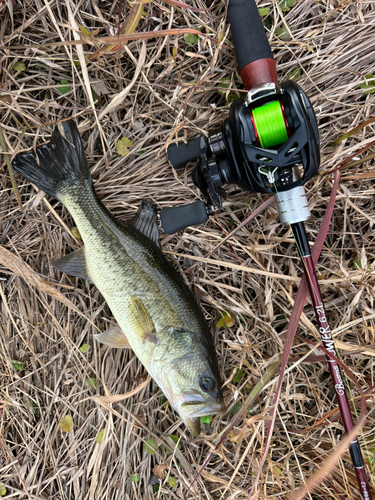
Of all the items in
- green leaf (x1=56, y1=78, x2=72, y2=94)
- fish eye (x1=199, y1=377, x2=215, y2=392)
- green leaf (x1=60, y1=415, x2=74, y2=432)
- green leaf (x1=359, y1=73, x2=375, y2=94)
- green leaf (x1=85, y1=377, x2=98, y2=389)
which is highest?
green leaf (x1=56, y1=78, x2=72, y2=94)

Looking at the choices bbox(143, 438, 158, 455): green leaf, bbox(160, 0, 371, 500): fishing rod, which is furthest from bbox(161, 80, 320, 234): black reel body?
bbox(143, 438, 158, 455): green leaf

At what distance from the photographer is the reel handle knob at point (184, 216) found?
207 cm

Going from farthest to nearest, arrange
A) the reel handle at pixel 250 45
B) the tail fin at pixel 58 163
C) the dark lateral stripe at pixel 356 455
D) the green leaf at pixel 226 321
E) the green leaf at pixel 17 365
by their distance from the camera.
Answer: the green leaf at pixel 17 365, the green leaf at pixel 226 321, the tail fin at pixel 58 163, the reel handle at pixel 250 45, the dark lateral stripe at pixel 356 455

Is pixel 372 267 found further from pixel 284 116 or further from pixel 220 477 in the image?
pixel 220 477

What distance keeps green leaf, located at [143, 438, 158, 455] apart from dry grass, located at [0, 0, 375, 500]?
0.06 meters

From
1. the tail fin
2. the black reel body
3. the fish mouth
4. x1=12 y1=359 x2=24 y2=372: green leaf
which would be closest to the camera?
the black reel body

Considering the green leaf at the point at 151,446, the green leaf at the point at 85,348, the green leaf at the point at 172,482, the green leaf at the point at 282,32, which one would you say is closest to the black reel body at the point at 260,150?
the green leaf at the point at 282,32

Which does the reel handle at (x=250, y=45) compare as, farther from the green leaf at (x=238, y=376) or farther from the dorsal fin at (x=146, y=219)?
the green leaf at (x=238, y=376)

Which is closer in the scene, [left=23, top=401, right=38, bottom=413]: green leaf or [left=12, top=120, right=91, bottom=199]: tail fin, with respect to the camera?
[left=12, top=120, right=91, bottom=199]: tail fin

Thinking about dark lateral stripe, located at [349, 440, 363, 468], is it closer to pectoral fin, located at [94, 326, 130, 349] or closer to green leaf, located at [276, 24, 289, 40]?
pectoral fin, located at [94, 326, 130, 349]

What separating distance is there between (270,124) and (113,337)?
65.0 inches

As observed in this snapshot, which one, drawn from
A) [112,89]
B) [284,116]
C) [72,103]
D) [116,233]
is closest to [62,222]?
[116,233]

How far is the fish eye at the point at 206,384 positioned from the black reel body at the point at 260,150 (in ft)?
3.23

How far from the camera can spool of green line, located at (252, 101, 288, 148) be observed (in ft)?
5.75
